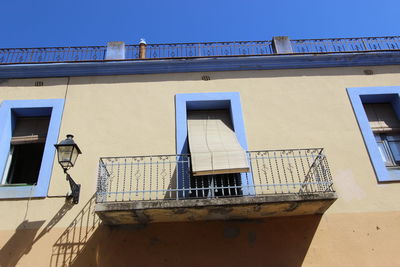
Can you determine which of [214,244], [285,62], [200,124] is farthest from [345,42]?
[214,244]

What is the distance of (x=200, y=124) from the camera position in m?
6.35

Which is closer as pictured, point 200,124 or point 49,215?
point 49,215

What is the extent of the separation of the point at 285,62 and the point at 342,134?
2.12m

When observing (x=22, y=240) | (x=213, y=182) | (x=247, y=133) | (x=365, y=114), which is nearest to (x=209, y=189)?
(x=213, y=182)

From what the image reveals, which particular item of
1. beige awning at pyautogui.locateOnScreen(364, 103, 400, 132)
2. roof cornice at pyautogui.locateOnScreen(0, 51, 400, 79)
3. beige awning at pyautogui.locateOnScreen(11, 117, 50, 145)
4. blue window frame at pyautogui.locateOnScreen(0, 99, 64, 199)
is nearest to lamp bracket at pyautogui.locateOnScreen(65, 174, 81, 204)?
blue window frame at pyautogui.locateOnScreen(0, 99, 64, 199)

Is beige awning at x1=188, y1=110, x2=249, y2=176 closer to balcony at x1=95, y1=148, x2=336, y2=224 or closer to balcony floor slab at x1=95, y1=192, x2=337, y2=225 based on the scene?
balcony at x1=95, y1=148, x2=336, y2=224

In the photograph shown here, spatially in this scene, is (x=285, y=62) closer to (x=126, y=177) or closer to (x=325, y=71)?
(x=325, y=71)

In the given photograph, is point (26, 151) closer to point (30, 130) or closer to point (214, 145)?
point (30, 130)

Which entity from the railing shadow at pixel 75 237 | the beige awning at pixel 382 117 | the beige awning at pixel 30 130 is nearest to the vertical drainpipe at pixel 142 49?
the beige awning at pixel 30 130

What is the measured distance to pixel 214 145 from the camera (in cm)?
555

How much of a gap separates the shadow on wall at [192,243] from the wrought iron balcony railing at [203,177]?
20.5 inches

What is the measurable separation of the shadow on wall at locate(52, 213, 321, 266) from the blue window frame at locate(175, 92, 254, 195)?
1.49 metres

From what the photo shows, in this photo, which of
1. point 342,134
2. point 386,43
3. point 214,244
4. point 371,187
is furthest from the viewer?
point 386,43

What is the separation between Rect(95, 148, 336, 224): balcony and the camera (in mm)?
4586
